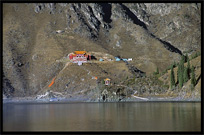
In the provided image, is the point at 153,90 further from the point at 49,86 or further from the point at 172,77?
the point at 49,86

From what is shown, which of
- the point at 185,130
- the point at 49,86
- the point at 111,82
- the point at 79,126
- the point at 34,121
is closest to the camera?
the point at 185,130

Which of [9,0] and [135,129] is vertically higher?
[9,0]

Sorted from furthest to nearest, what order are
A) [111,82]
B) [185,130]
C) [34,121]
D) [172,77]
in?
[111,82], [172,77], [34,121], [185,130]

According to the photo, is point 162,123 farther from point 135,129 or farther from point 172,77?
point 172,77

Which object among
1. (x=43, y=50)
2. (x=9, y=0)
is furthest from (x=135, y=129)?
(x=43, y=50)

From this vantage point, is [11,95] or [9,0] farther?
[11,95]

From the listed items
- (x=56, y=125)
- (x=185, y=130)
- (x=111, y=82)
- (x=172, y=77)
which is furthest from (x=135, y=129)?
(x=111, y=82)

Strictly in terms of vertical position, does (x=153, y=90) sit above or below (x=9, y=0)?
below

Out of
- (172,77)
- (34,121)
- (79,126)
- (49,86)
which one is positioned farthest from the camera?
(49,86)

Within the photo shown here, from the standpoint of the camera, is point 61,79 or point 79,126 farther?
point 61,79
